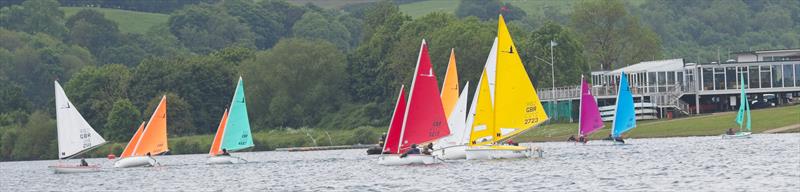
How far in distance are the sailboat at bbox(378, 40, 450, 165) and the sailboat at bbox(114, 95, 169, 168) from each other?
81.2ft

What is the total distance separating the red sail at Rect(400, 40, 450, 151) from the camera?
78.2 meters

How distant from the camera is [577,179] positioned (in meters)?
62.9

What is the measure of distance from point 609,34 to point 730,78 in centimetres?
4046

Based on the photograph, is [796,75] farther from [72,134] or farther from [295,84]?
[295,84]

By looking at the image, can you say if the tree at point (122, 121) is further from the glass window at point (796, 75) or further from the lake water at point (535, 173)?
the glass window at point (796, 75)

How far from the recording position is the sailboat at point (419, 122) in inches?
3071

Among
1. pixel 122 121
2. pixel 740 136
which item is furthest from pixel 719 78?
pixel 122 121

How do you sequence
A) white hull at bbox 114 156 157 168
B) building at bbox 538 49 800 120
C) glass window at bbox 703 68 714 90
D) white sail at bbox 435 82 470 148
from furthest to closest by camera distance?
glass window at bbox 703 68 714 90 → building at bbox 538 49 800 120 → white hull at bbox 114 156 157 168 → white sail at bbox 435 82 470 148

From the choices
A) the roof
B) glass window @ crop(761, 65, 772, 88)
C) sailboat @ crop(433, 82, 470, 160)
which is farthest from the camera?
the roof

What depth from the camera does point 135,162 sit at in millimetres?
99438

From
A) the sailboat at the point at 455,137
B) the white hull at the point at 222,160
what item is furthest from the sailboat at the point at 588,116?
the white hull at the point at 222,160

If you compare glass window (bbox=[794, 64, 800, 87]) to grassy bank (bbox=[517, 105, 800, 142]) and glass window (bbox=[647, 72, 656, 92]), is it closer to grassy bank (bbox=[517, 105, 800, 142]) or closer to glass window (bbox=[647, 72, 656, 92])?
grassy bank (bbox=[517, 105, 800, 142])

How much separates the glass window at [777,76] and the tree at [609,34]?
131 ft

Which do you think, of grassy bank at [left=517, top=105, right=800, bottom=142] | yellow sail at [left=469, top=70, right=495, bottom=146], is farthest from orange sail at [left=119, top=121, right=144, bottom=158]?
grassy bank at [left=517, top=105, right=800, bottom=142]
